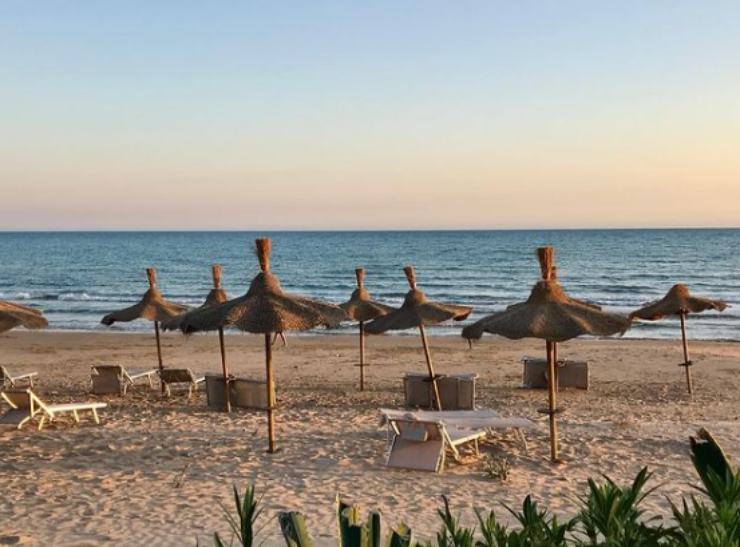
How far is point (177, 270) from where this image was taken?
58188 millimetres

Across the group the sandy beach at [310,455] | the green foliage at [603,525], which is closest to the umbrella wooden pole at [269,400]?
the sandy beach at [310,455]

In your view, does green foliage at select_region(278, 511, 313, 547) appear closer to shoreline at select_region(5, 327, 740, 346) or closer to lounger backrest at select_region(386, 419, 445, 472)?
lounger backrest at select_region(386, 419, 445, 472)

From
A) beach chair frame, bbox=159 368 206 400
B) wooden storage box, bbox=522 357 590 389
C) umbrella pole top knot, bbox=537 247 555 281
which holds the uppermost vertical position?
umbrella pole top knot, bbox=537 247 555 281

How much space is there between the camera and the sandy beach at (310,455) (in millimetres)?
6348

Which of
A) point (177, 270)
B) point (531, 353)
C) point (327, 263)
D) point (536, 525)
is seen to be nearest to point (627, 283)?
point (531, 353)

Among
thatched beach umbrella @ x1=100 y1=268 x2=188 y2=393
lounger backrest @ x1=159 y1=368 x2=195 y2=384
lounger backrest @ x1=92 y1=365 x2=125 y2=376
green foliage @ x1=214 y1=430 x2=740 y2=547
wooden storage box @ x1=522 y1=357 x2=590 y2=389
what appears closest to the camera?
green foliage @ x1=214 y1=430 x2=740 y2=547

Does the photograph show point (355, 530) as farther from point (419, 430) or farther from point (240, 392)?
point (240, 392)

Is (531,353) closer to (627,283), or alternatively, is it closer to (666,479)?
(666,479)

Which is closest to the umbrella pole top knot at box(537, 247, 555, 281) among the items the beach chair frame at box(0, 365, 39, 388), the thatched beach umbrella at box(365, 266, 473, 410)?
the thatched beach umbrella at box(365, 266, 473, 410)

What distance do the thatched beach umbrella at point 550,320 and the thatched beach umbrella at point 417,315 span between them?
2146mm

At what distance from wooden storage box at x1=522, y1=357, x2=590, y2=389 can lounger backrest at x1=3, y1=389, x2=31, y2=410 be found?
26.4 feet

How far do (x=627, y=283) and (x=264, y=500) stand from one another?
3813cm

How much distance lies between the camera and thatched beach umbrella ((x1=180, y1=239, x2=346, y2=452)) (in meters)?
7.78

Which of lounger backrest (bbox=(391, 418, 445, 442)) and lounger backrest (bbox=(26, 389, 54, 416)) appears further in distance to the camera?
lounger backrest (bbox=(26, 389, 54, 416))
